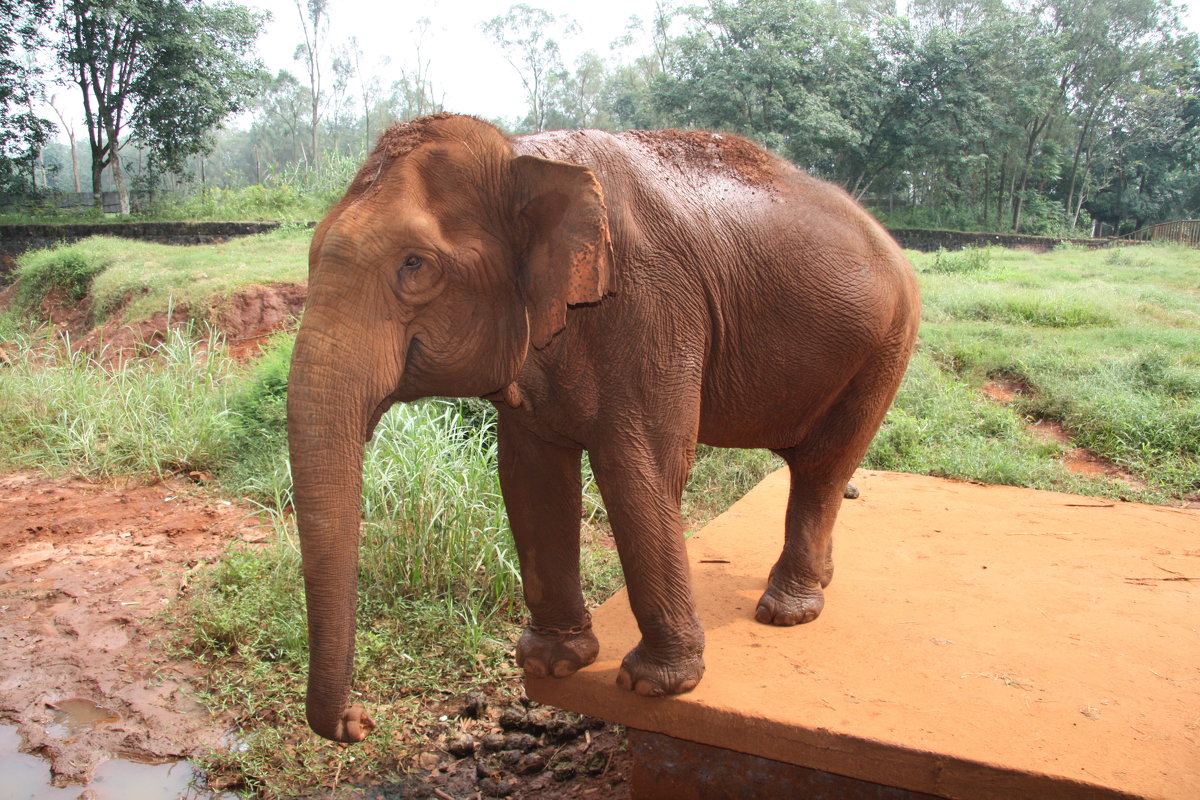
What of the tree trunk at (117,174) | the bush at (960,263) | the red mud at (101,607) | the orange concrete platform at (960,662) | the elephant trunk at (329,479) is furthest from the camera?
the tree trunk at (117,174)

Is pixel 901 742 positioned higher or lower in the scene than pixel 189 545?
higher

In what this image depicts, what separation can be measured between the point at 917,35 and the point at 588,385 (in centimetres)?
2848

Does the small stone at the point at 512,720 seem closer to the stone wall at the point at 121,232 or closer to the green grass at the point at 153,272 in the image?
the green grass at the point at 153,272

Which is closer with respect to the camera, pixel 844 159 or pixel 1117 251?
pixel 1117 251

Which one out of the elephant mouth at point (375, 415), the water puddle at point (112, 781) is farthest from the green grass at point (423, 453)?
the elephant mouth at point (375, 415)

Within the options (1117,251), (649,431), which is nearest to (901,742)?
(649,431)

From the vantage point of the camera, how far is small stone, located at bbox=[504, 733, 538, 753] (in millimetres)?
3692

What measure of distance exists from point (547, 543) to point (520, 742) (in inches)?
47.2

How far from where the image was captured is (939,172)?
31.4 m

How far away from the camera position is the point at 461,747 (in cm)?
363

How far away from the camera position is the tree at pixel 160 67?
21422 millimetres

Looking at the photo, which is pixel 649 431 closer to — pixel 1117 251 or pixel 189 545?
pixel 189 545

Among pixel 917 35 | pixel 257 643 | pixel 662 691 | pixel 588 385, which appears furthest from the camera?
pixel 917 35

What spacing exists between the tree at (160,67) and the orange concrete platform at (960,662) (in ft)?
73.0
